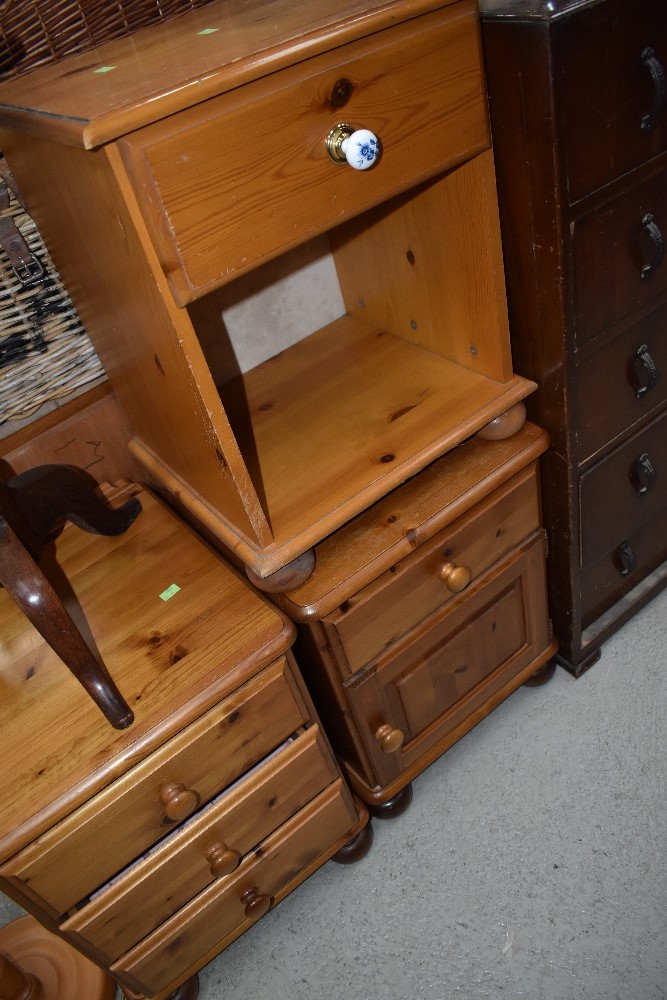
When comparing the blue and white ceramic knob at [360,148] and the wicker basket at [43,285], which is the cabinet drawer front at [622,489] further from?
the wicker basket at [43,285]

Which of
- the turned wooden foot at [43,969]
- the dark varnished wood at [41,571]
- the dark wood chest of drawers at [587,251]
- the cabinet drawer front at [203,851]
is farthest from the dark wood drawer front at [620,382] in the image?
the turned wooden foot at [43,969]

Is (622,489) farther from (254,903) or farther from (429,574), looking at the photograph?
(254,903)

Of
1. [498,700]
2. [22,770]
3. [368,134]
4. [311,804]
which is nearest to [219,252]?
[368,134]

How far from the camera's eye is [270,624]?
92cm

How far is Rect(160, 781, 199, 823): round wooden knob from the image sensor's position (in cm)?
88

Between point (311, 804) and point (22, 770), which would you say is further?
point (311, 804)

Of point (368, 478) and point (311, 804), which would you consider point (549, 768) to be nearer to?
point (311, 804)

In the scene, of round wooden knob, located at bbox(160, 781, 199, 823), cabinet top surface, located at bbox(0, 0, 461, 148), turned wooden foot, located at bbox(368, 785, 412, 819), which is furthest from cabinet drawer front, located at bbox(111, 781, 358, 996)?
cabinet top surface, located at bbox(0, 0, 461, 148)

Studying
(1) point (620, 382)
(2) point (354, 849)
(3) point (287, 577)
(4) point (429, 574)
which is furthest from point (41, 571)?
(1) point (620, 382)

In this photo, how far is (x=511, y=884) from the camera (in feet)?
3.93

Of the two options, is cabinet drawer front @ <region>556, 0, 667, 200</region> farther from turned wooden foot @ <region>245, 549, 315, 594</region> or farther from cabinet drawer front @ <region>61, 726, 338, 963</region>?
cabinet drawer front @ <region>61, 726, 338, 963</region>

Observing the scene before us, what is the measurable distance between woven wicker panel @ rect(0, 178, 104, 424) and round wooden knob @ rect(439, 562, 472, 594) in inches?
24.3

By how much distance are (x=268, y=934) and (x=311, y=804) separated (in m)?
0.31

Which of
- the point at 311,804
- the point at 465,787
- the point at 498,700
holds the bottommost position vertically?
the point at 465,787
